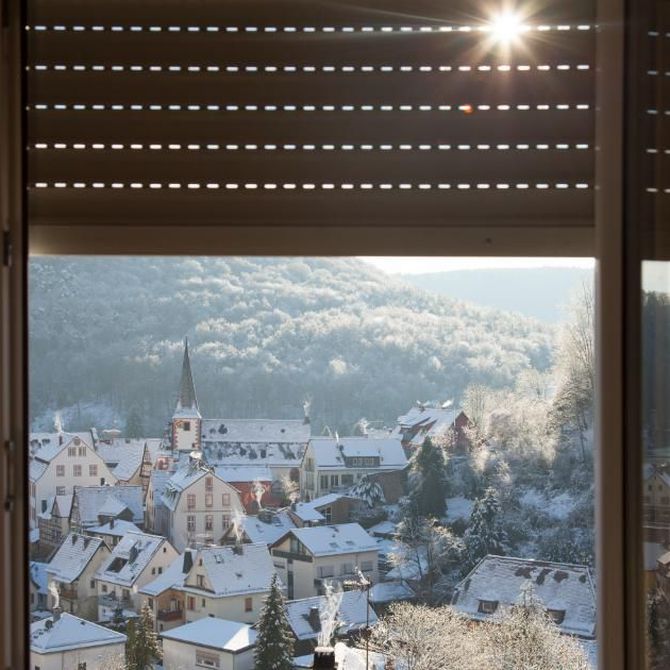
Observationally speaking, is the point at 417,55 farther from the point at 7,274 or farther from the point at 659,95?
the point at 7,274

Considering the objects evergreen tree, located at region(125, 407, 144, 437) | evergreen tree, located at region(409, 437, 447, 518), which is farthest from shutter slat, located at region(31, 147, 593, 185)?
evergreen tree, located at region(409, 437, 447, 518)

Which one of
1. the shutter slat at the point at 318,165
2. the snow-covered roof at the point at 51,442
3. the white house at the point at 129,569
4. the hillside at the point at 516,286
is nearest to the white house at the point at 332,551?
the white house at the point at 129,569

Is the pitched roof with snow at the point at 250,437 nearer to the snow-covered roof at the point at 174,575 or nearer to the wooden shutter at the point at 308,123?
the snow-covered roof at the point at 174,575

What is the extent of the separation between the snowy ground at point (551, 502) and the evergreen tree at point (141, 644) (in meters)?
1.08

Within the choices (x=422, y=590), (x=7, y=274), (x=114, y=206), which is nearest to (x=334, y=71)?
(x=114, y=206)

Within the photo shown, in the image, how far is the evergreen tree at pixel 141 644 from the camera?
2.02 metres

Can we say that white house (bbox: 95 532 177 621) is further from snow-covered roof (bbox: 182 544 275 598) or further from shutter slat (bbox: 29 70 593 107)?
shutter slat (bbox: 29 70 593 107)

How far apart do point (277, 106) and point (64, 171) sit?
1.95 ft

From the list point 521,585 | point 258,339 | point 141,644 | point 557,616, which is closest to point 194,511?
point 141,644

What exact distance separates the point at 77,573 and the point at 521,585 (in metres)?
1.21

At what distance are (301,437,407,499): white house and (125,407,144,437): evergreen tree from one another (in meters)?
0.46

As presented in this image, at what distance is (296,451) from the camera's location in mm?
2043

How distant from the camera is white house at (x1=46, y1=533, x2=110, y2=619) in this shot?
6.56ft

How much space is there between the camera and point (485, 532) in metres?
2.04
